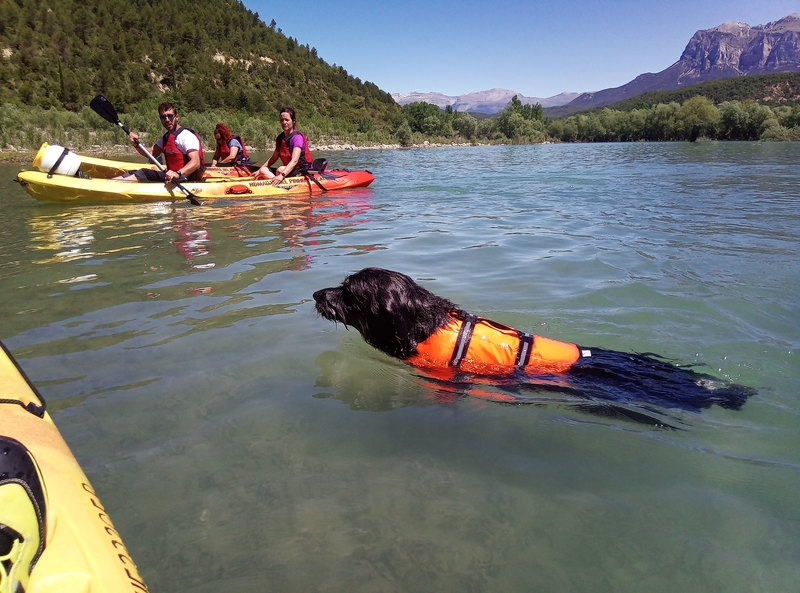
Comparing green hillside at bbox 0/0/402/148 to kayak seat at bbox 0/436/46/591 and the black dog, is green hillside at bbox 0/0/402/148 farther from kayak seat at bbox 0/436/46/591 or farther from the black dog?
kayak seat at bbox 0/436/46/591

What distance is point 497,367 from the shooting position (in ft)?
11.8

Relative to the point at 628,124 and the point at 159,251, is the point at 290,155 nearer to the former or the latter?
the point at 159,251

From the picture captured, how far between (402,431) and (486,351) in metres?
0.88

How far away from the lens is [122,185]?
11.6 meters

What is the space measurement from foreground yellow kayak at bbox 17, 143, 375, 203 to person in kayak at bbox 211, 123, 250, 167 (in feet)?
1.79

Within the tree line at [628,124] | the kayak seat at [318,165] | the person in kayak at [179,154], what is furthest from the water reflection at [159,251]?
the tree line at [628,124]

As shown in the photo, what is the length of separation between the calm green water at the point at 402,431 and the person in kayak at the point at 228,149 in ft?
25.0

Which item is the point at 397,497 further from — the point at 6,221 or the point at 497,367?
the point at 6,221

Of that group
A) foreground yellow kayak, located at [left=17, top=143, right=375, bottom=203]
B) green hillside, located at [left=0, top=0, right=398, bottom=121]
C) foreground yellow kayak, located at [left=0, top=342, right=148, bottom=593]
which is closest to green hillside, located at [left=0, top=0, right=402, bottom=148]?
green hillside, located at [left=0, top=0, right=398, bottom=121]

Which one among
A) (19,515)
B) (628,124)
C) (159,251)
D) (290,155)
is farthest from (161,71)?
(19,515)

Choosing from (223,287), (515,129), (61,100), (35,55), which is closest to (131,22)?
(35,55)

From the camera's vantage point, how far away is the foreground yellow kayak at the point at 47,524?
49.4 inches

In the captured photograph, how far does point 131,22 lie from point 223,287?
9117 cm

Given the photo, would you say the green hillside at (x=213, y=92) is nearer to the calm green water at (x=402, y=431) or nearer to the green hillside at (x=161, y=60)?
the green hillside at (x=161, y=60)
